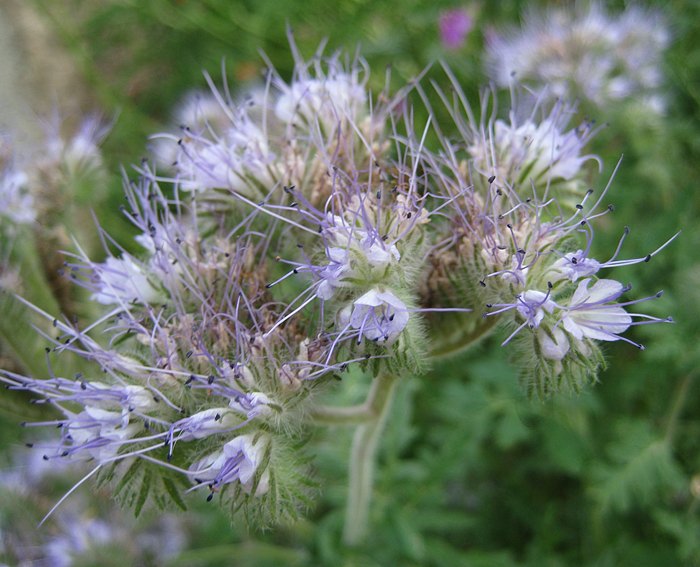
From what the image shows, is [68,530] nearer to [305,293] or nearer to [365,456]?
[365,456]

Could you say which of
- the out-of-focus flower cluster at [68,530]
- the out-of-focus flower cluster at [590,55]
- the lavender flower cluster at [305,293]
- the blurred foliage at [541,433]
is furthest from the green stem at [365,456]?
the out-of-focus flower cluster at [590,55]

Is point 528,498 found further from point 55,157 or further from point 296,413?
point 55,157

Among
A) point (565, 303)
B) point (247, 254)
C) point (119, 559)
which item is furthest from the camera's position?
point (119, 559)

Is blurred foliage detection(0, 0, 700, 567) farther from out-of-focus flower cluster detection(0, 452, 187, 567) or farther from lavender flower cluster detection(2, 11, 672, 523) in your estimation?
lavender flower cluster detection(2, 11, 672, 523)

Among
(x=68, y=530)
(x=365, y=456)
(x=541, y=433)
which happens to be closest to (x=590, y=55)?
(x=541, y=433)

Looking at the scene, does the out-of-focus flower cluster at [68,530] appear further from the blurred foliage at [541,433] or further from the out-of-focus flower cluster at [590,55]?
the out-of-focus flower cluster at [590,55]

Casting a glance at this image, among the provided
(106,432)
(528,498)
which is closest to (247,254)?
(106,432)
